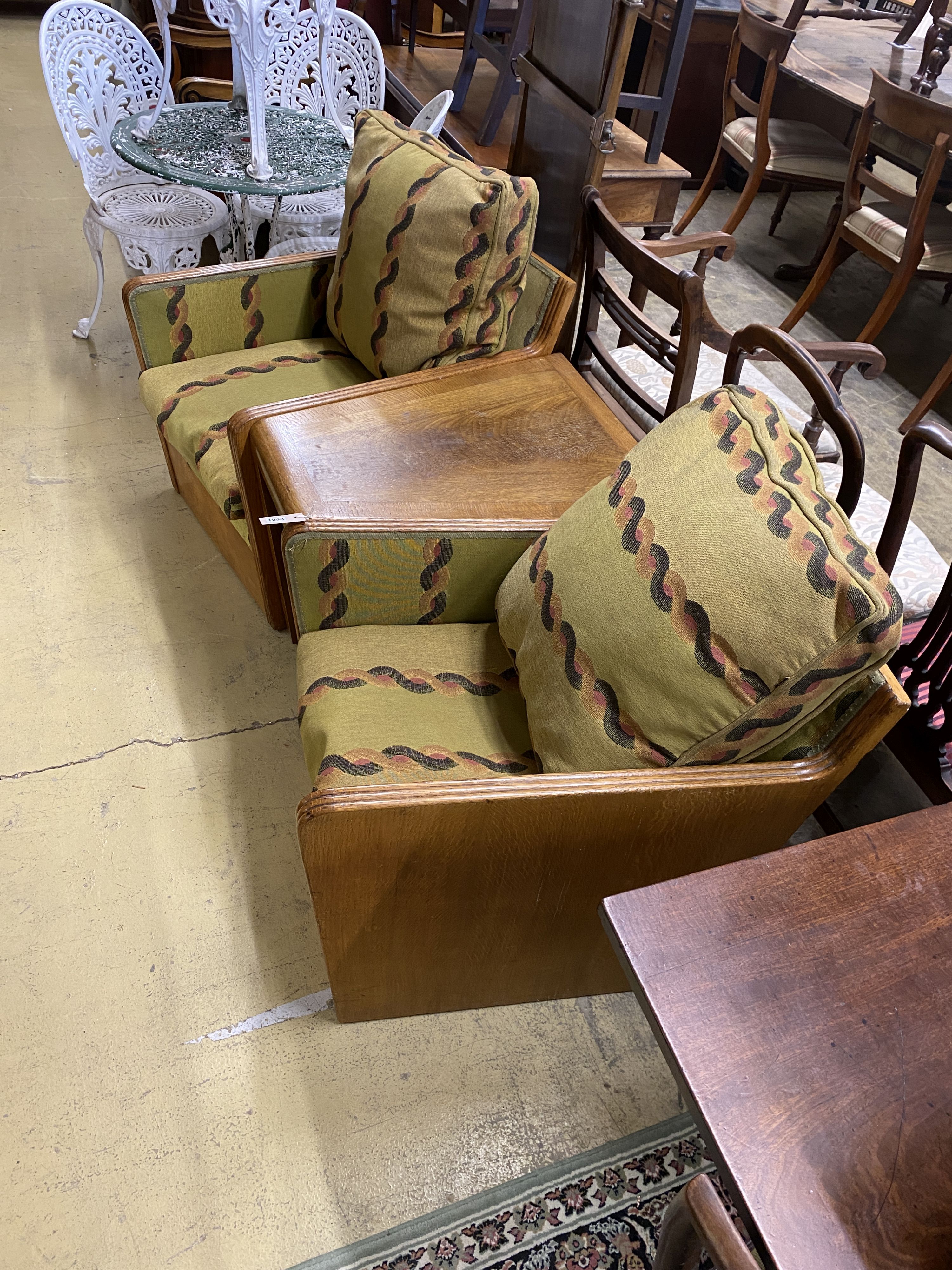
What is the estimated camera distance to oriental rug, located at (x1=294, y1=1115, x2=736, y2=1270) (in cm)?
118

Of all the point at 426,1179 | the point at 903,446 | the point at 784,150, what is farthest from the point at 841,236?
the point at 426,1179

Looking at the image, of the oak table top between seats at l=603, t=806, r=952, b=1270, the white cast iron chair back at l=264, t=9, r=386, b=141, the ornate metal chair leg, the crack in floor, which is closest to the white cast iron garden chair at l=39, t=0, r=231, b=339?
the ornate metal chair leg

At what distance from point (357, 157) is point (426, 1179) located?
6.31ft

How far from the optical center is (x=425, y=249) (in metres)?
1.69

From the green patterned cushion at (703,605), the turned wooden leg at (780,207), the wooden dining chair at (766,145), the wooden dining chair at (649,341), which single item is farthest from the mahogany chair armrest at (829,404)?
the turned wooden leg at (780,207)

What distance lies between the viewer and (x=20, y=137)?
157 inches

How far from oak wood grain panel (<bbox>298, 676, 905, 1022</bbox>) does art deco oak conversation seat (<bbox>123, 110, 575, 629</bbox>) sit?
33.7 inches

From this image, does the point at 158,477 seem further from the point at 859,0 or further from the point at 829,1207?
the point at 859,0

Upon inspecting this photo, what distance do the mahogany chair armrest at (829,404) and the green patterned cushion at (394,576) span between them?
18.5 inches

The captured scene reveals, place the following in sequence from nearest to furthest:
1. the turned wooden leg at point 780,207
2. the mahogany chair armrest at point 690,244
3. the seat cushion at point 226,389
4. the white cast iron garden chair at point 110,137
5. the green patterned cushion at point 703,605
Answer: the green patterned cushion at point 703,605 → the seat cushion at point 226,389 → the mahogany chair armrest at point 690,244 → the white cast iron garden chair at point 110,137 → the turned wooden leg at point 780,207

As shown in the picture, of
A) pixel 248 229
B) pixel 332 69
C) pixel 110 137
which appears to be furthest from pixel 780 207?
pixel 110 137

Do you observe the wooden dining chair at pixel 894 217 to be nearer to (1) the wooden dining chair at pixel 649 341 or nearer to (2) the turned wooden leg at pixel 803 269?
(2) the turned wooden leg at pixel 803 269

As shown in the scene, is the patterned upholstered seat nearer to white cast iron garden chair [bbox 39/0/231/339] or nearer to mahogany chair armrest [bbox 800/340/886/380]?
mahogany chair armrest [bbox 800/340/886/380]

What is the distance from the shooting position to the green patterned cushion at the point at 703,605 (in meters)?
0.94
